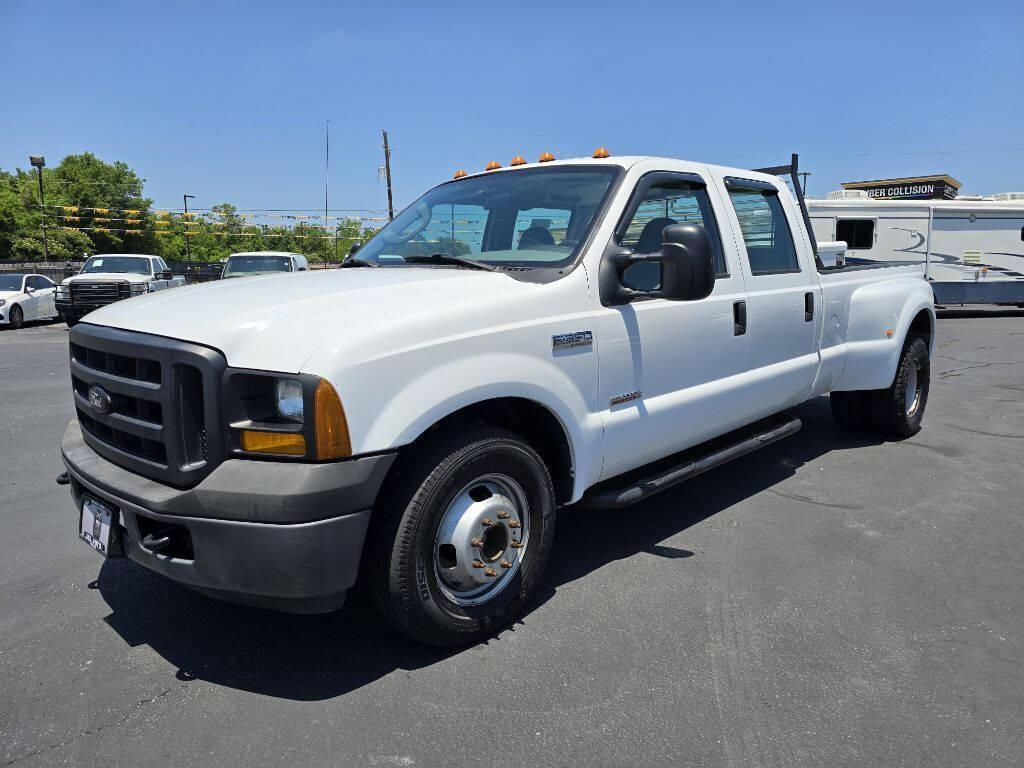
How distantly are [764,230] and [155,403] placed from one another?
11.8 feet

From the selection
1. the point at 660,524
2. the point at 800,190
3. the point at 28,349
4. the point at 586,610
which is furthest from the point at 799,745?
the point at 28,349

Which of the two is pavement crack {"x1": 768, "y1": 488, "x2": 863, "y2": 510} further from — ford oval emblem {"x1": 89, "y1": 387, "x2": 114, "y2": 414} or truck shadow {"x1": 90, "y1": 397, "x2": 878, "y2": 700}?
ford oval emblem {"x1": 89, "y1": 387, "x2": 114, "y2": 414}

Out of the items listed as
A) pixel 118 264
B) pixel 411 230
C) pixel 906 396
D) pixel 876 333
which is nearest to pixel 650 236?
pixel 411 230

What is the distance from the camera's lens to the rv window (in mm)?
19172

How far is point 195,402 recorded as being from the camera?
2.62 meters

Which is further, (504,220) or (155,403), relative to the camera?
(504,220)

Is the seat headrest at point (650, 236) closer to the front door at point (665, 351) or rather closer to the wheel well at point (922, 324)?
the front door at point (665, 351)

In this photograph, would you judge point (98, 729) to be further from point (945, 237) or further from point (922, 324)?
point (945, 237)

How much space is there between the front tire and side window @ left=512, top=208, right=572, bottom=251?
1.01m

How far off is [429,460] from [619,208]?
61.6 inches

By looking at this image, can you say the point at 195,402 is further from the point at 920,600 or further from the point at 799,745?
the point at 920,600

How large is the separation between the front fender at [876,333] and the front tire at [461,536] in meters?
3.27

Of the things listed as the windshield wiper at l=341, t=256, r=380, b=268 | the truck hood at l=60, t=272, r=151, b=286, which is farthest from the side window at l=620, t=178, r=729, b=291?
the truck hood at l=60, t=272, r=151, b=286

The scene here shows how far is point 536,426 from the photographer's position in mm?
3363
